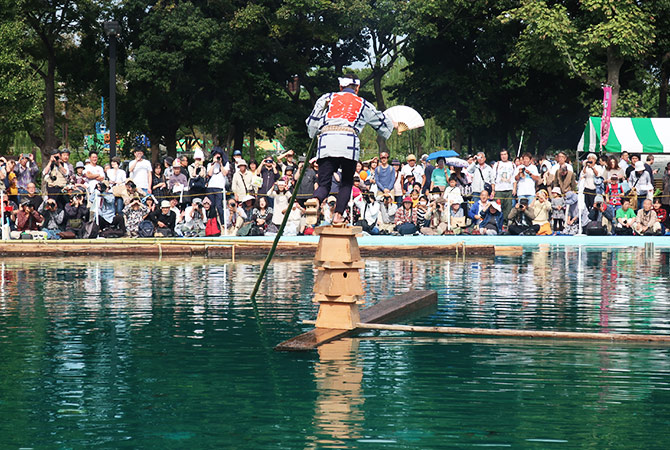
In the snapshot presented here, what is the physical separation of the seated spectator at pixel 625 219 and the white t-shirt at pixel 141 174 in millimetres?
10255

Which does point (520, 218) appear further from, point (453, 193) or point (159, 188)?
point (159, 188)

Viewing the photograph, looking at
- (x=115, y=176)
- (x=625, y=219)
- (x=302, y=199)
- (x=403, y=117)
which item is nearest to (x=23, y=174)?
(x=115, y=176)

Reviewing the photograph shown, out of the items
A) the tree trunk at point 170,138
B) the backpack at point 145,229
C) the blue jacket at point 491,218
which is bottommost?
the backpack at point 145,229

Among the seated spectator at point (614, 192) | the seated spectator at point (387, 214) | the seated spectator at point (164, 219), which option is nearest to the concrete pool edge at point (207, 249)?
the seated spectator at point (164, 219)

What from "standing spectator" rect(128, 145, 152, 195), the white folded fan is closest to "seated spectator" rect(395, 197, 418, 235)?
"standing spectator" rect(128, 145, 152, 195)

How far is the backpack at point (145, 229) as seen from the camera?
21.9 metres

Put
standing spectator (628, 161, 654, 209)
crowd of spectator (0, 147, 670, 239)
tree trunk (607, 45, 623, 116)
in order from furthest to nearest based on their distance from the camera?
tree trunk (607, 45, 623, 116) → standing spectator (628, 161, 654, 209) → crowd of spectator (0, 147, 670, 239)

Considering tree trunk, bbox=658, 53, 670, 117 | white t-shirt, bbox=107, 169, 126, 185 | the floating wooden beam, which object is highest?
tree trunk, bbox=658, 53, 670, 117

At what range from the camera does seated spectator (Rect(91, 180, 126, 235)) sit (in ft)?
72.7

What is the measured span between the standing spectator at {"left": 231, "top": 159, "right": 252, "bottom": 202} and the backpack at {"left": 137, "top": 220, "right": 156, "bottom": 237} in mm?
2009

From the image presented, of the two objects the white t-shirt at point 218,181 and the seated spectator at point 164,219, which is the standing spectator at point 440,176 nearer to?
the white t-shirt at point 218,181

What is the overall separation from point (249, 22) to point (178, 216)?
76.1 feet

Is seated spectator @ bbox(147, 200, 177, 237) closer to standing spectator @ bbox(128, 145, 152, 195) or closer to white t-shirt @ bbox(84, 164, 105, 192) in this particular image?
standing spectator @ bbox(128, 145, 152, 195)

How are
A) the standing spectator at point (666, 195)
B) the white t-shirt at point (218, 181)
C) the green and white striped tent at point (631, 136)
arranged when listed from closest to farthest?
1. the white t-shirt at point (218, 181)
2. the standing spectator at point (666, 195)
3. the green and white striped tent at point (631, 136)
